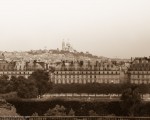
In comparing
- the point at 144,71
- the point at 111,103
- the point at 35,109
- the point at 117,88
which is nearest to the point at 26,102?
the point at 35,109

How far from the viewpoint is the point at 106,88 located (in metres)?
50.7

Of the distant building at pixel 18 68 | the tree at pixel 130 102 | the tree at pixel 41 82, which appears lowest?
the tree at pixel 130 102

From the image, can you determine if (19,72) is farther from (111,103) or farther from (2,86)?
(111,103)

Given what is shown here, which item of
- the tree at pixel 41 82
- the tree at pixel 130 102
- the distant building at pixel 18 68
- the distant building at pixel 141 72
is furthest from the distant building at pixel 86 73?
the tree at pixel 130 102

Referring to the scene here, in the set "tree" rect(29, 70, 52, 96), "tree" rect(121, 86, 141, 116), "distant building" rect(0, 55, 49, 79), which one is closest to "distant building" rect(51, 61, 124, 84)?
"distant building" rect(0, 55, 49, 79)

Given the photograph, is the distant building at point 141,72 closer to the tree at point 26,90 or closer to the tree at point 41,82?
the tree at point 41,82

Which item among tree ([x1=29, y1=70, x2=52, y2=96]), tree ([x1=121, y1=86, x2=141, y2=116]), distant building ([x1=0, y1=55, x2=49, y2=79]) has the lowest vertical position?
tree ([x1=121, y1=86, x2=141, y2=116])

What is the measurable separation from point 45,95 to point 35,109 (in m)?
13.2

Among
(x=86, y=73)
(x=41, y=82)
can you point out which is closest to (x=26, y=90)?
(x=41, y=82)

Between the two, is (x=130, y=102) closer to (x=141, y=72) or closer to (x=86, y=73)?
(x=141, y=72)

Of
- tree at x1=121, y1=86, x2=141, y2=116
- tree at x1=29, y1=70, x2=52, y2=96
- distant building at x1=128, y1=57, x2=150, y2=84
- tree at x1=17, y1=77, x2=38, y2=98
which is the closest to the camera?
tree at x1=121, y1=86, x2=141, y2=116

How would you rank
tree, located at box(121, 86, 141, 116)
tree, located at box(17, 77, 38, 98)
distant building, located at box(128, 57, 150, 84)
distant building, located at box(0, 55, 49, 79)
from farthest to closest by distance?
distant building, located at box(0, 55, 49, 79) < distant building, located at box(128, 57, 150, 84) < tree, located at box(17, 77, 38, 98) < tree, located at box(121, 86, 141, 116)

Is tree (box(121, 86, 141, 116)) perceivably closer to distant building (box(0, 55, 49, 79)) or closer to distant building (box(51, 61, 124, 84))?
distant building (box(51, 61, 124, 84))

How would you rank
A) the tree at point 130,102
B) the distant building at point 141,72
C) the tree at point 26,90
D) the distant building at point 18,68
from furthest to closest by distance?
the distant building at point 18,68, the distant building at point 141,72, the tree at point 26,90, the tree at point 130,102
